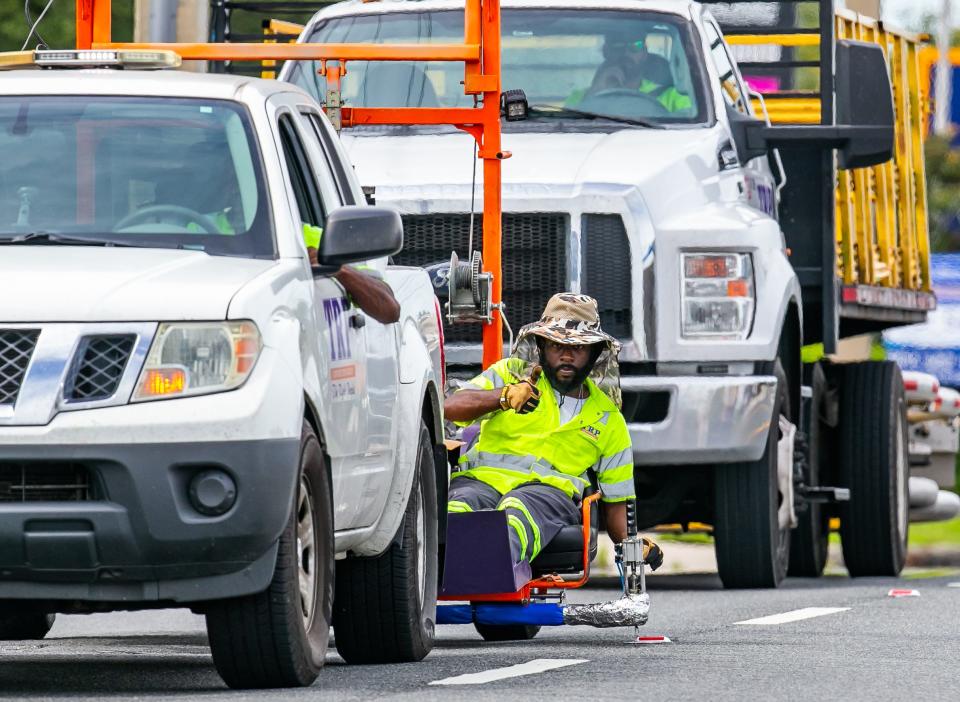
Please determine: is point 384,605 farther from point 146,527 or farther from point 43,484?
point 43,484

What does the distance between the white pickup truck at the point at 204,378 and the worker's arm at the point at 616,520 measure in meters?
1.12

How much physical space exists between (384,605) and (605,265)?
3729 millimetres

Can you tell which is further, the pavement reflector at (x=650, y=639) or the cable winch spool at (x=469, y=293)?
the cable winch spool at (x=469, y=293)

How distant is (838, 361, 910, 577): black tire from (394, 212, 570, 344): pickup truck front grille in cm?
372

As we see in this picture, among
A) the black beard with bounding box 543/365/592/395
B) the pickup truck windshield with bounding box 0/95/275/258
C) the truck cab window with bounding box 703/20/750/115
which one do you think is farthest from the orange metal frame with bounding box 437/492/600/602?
the truck cab window with bounding box 703/20/750/115

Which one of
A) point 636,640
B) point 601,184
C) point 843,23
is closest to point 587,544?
point 636,640

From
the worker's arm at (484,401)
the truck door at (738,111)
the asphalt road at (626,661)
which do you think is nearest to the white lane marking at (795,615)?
the asphalt road at (626,661)

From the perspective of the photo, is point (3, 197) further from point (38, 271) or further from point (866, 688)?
point (866, 688)

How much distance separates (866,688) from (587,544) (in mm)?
1925

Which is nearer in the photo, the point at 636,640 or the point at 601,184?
the point at 636,640

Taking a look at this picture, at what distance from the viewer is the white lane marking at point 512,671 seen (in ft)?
26.3

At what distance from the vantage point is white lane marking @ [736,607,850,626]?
36.0 feet

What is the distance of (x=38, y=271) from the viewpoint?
7.15 meters

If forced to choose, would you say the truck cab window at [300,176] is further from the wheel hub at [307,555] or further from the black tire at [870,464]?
the black tire at [870,464]
